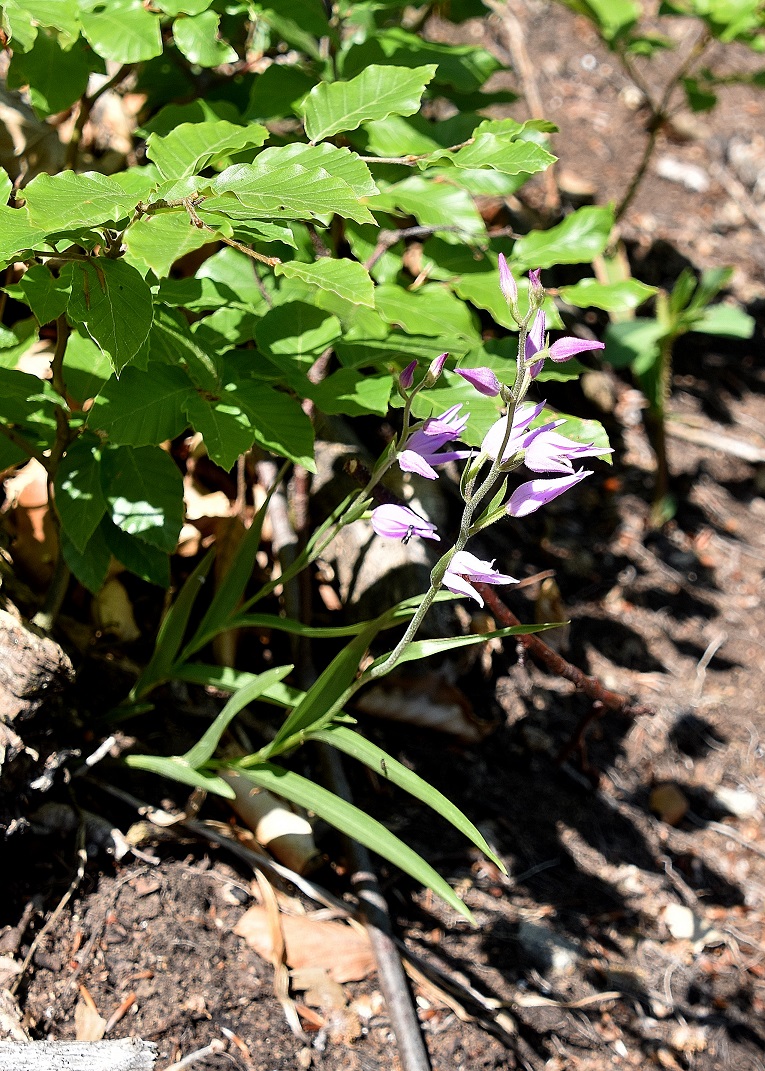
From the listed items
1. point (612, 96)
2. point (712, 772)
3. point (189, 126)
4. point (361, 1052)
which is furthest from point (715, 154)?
point (361, 1052)

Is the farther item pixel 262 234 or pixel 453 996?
pixel 453 996

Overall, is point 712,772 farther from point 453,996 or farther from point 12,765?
point 12,765

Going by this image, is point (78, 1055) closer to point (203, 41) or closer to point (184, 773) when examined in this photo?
point (184, 773)

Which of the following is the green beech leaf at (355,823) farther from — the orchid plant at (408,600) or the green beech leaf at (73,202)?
the green beech leaf at (73,202)

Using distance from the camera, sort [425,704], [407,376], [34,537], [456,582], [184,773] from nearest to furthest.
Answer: [456,582] → [407,376] → [184,773] → [34,537] → [425,704]

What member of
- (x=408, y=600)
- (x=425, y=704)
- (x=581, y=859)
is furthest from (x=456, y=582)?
(x=581, y=859)

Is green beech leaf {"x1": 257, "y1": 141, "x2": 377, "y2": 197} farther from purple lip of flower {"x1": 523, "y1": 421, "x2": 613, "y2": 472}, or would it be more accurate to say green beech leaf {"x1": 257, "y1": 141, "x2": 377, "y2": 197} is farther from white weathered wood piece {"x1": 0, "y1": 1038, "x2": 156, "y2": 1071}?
white weathered wood piece {"x1": 0, "y1": 1038, "x2": 156, "y2": 1071}

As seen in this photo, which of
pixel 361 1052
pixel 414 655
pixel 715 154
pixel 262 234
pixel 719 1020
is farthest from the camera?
pixel 715 154
